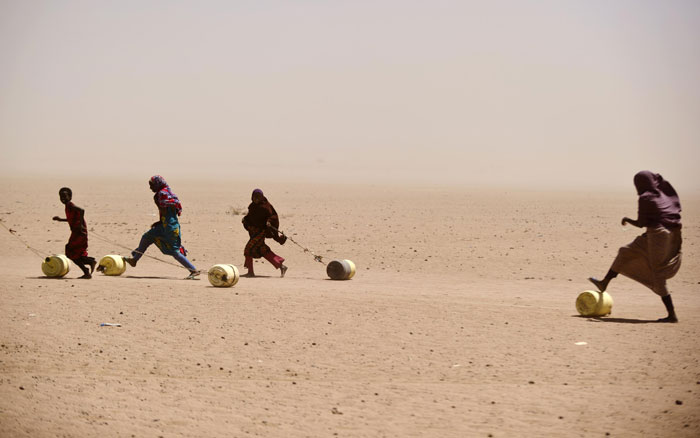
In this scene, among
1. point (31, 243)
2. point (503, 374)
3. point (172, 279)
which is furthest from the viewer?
point (31, 243)

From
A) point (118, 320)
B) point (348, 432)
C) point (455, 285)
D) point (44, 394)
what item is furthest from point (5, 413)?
point (455, 285)

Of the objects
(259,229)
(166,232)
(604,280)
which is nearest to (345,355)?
(604,280)

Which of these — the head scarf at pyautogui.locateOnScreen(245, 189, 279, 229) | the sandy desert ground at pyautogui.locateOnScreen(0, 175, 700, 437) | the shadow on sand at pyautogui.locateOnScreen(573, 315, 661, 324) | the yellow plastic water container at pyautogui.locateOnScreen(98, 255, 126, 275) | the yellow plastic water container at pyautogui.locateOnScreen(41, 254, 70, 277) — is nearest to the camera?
the sandy desert ground at pyautogui.locateOnScreen(0, 175, 700, 437)

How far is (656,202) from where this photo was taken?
11.2 meters

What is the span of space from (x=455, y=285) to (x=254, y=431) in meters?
8.92

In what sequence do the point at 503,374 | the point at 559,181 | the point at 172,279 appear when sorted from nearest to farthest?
1. the point at 503,374
2. the point at 172,279
3. the point at 559,181

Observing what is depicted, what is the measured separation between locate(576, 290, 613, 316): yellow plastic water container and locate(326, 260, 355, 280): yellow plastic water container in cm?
482

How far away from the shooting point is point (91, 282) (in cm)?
1371

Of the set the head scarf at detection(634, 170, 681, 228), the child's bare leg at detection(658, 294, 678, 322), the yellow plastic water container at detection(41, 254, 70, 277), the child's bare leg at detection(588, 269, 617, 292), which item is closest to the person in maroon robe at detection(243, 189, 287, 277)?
→ the yellow plastic water container at detection(41, 254, 70, 277)

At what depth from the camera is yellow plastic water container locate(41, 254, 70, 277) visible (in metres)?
14.2

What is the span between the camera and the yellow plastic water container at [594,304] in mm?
11688

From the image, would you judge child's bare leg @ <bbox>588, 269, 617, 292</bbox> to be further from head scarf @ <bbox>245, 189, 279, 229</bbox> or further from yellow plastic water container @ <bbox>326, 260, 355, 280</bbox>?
head scarf @ <bbox>245, 189, 279, 229</bbox>

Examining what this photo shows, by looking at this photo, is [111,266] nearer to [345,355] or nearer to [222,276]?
[222,276]

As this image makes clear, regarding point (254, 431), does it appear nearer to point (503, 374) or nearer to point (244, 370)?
point (244, 370)
